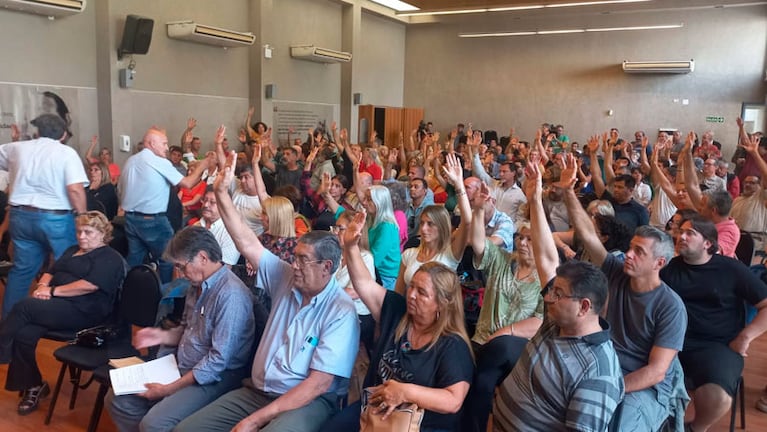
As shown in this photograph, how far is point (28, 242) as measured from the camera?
408 centimetres

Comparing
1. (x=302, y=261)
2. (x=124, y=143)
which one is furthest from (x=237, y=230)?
(x=124, y=143)

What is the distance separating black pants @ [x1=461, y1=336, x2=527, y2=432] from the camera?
2.30 m

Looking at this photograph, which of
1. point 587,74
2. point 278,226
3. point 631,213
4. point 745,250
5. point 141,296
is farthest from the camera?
point 587,74

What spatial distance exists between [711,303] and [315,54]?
10.5 meters

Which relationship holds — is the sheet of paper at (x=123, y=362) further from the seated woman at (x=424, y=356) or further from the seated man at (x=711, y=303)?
the seated man at (x=711, y=303)

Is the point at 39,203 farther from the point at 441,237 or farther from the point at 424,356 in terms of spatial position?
the point at 424,356

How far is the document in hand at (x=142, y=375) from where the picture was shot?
264 centimetres

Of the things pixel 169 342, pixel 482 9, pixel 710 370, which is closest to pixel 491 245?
pixel 710 370

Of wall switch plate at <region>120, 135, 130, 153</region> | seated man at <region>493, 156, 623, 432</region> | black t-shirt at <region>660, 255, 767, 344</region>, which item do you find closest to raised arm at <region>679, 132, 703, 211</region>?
black t-shirt at <region>660, 255, 767, 344</region>

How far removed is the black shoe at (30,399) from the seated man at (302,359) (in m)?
1.47

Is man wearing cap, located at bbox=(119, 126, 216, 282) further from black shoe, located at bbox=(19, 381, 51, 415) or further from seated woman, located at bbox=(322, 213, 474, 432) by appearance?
seated woman, located at bbox=(322, 213, 474, 432)

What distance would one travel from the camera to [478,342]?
9.84 feet

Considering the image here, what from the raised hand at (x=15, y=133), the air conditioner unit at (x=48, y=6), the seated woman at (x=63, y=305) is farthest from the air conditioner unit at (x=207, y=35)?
the seated woman at (x=63, y=305)

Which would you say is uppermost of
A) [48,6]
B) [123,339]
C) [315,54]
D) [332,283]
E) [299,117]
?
[315,54]
